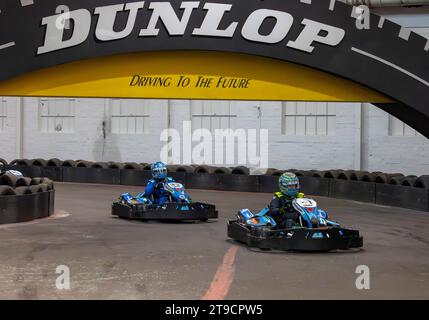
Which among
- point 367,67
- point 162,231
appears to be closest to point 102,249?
point 162,231

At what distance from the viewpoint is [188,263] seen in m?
9.16

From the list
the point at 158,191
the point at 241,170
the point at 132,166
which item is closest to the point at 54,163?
the point at 132,166

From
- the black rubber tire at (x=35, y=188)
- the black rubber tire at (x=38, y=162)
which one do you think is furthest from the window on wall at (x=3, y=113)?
the black rubber tire at (x=35, y=188)

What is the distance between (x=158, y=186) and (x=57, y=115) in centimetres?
1348

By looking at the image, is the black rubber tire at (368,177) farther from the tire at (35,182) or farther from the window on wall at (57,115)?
the window on wall at (57,115)

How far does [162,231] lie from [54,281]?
15.3 feet

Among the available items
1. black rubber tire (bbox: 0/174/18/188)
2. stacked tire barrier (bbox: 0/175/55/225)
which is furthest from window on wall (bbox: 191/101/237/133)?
black rubber tire (bbox: 0/174/18/188)

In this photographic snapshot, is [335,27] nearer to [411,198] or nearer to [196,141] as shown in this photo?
[411,198]

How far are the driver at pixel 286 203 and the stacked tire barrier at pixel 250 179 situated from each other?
21.3 feet

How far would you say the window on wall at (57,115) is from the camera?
86.5 ft

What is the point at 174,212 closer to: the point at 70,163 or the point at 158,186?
the point at 158,186

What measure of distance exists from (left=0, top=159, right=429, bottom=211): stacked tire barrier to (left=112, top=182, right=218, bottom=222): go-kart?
5052 millimetres

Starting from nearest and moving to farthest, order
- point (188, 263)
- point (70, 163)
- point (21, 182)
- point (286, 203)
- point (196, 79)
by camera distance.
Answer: point (188, 263) → point (286, 203) → point (196, 79) → point (21, 182) → point (70, 163)

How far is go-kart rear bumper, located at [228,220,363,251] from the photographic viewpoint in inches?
392
